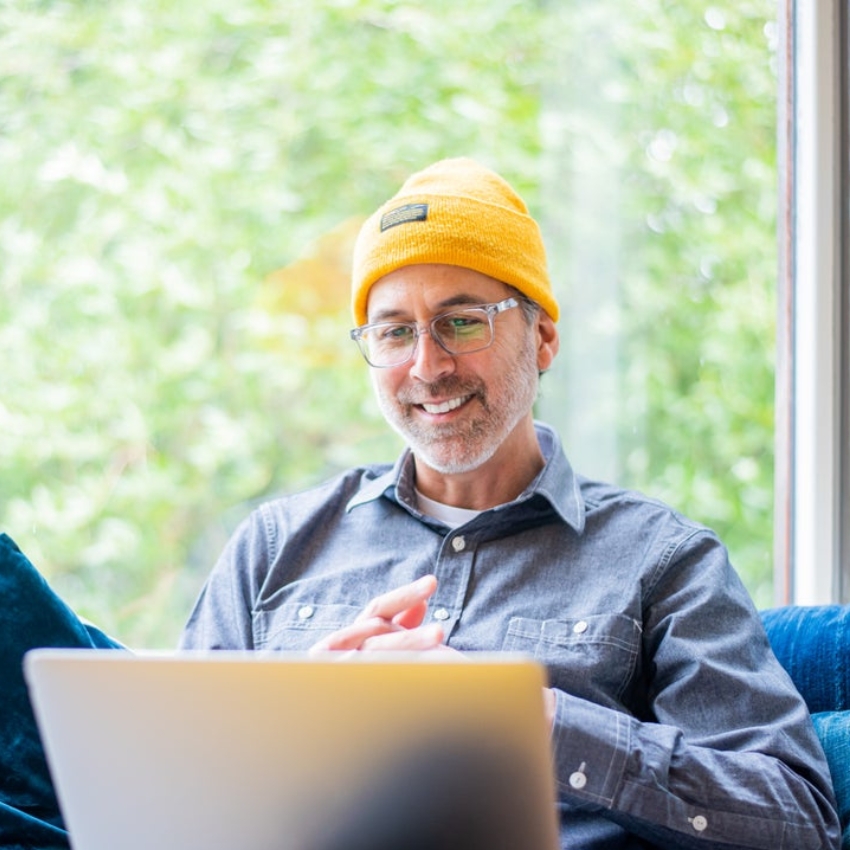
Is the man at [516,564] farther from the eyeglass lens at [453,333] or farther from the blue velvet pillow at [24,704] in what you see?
the blue velvet pillow at [24,704]

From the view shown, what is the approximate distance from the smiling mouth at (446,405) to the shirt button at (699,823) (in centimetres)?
68

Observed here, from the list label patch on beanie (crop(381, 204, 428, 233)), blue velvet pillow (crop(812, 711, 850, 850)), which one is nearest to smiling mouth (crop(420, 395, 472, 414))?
label patch on beanie (crop(381, 204, 428, 233))

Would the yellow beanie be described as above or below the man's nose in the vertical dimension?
above

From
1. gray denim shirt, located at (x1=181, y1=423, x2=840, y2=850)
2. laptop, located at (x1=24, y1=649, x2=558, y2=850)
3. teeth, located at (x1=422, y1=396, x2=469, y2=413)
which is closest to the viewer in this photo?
laptop, located at (x1=24, y1=649, x2=558, y2=850)

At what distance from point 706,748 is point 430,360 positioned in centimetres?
67

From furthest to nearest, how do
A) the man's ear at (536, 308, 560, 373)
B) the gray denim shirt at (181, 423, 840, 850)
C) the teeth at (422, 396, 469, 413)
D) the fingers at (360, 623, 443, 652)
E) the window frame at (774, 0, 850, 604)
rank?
the window frame at (774, 0, 850, 604) < the man's ear at (536, 308, 560, 373) < the teeth at (422, 396, 469, 413) < the gray denim shirt at (181, 423, 840, 850) < the fingers at (360, 623, 443, 652)

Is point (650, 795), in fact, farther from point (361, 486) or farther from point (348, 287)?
point (348, 287)

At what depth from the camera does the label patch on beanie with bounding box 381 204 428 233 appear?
1.72 meters

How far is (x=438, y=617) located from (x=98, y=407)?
1.20m

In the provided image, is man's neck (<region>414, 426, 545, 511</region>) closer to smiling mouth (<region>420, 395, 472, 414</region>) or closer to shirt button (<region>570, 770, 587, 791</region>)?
smiling mouth (<region>420, 395, 472, 414</region>)

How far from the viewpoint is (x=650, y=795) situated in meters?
1.33

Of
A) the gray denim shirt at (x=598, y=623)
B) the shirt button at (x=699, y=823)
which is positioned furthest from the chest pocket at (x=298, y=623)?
the shirt button at (x=699, y=823)

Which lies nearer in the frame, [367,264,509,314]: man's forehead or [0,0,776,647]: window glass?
[367,264,509,314]: man's forehead

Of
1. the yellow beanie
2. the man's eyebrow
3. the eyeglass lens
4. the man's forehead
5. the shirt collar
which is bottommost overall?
the shirt collar
